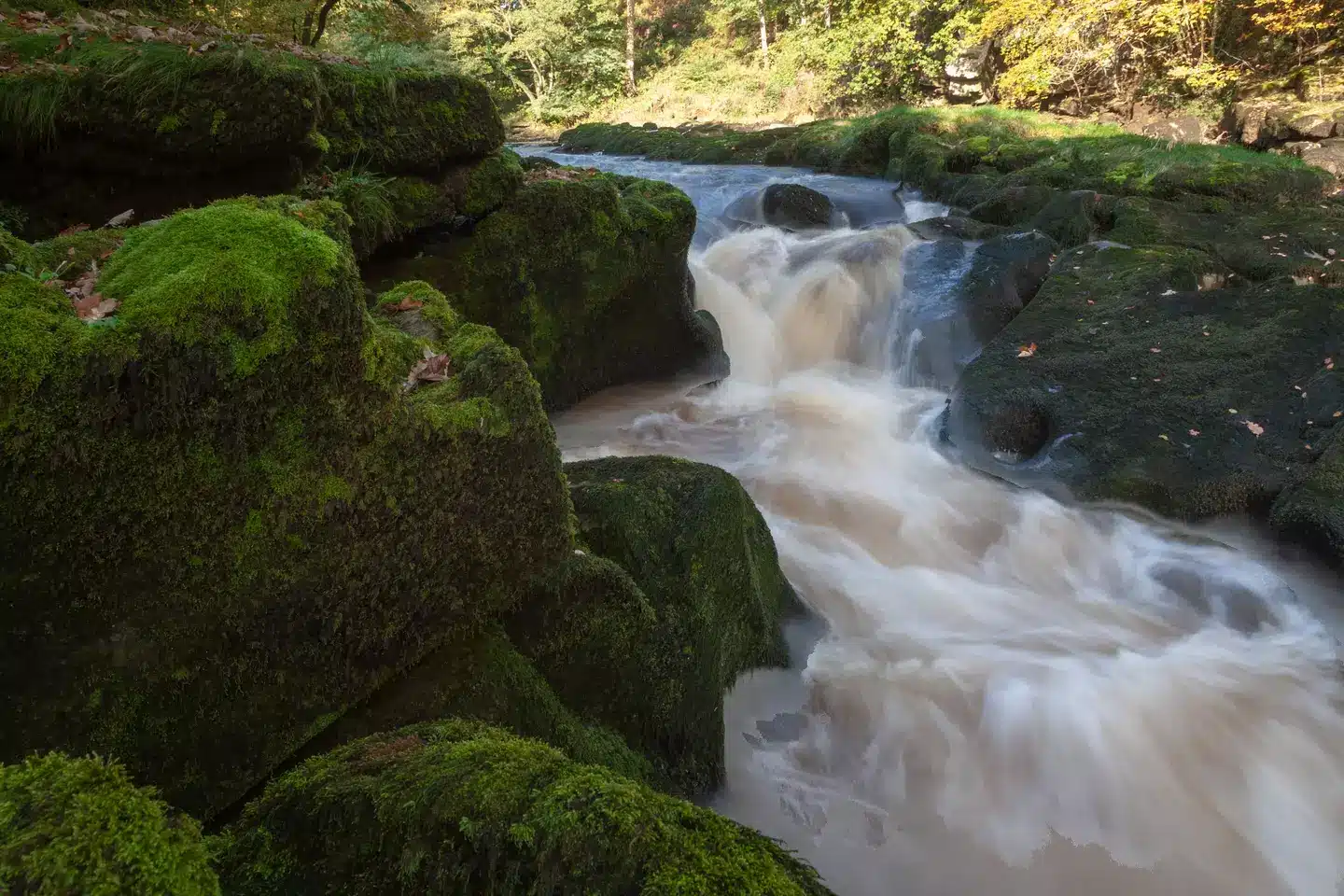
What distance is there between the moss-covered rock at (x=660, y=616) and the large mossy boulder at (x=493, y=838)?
1.29 meters

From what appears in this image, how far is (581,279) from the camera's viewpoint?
7.04 m

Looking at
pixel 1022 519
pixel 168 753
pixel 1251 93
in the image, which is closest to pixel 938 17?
pixel 1251 93

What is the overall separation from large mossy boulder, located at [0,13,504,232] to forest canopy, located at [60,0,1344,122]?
2.03m

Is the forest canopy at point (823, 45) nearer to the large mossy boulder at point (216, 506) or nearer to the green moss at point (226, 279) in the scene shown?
the green moss at point (226, 279)

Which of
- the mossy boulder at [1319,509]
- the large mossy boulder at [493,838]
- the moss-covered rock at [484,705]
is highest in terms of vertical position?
the large mossy boulder at [493,838]

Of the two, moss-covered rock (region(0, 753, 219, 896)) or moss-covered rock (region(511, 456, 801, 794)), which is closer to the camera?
moss-covered rock (region(0, 753, 219, 896))

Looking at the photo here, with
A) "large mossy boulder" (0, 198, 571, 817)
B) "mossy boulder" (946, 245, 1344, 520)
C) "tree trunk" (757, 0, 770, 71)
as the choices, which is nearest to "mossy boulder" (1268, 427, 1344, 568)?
"mossy boulder" (946, 245, 1344, 520)

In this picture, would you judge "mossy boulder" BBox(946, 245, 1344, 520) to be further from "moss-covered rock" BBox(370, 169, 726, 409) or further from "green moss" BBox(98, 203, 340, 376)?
"green moss" BBox(98, 203, 340, 376)

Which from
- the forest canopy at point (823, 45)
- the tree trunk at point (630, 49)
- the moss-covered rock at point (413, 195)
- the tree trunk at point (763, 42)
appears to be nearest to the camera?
the moss-covered rock at point (413, 195)

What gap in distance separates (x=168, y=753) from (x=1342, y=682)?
623cm

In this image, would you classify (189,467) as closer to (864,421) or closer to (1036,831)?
(1036,831)

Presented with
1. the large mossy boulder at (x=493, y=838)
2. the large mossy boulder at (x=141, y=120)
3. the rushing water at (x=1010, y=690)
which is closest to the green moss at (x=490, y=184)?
the large mossy boulder at (x=141, y=120)

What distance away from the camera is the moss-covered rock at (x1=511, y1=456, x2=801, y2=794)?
3.14 metres

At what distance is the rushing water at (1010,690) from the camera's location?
11.7 ft
